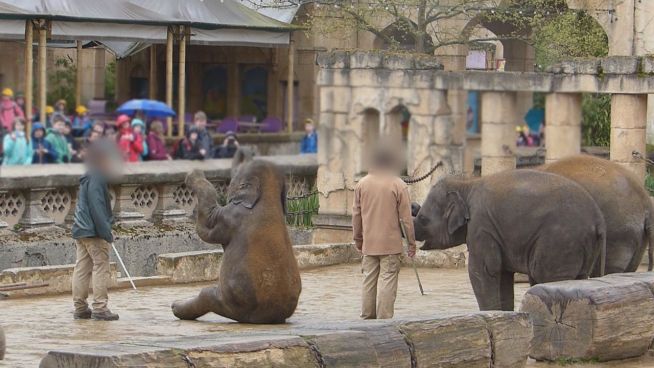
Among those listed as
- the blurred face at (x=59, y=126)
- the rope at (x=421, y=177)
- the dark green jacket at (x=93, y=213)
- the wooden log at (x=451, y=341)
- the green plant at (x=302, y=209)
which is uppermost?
the blurred face at (x=59, y=126)

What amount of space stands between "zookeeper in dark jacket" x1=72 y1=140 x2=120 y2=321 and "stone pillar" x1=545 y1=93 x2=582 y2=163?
23.3 feet

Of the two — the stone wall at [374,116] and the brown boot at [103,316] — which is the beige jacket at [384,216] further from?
the stone wall at [374,116]

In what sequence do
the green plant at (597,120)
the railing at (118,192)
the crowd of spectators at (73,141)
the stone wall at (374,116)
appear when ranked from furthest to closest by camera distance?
the green plant at (597,120) < the crowd of spectators at (73,141) < the railing at (118,192) < the stone wall at (374,116)

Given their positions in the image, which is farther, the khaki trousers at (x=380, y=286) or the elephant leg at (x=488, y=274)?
the khaki trousers at (x=380, y=286)

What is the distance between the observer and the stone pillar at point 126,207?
24547 millimetres

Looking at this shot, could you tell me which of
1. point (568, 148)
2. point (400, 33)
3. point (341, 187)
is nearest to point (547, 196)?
point (568, 148)

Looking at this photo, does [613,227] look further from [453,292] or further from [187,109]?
[187,109]

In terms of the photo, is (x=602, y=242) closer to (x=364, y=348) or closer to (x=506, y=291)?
(x=506, y=291)

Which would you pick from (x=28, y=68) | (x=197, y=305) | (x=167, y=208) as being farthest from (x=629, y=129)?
(x=28, y=68)

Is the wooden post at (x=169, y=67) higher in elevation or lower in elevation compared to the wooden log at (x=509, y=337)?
higher

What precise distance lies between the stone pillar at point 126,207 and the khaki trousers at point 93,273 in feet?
24.3

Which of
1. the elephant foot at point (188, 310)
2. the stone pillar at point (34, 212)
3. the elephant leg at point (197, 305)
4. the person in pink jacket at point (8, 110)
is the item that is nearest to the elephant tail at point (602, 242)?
the elephant leg at point (197, 305)

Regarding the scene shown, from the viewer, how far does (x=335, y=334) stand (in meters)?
12.4

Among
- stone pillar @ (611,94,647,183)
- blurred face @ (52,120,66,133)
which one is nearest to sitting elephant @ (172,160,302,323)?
stone pillar @ (611,94,647,183)
